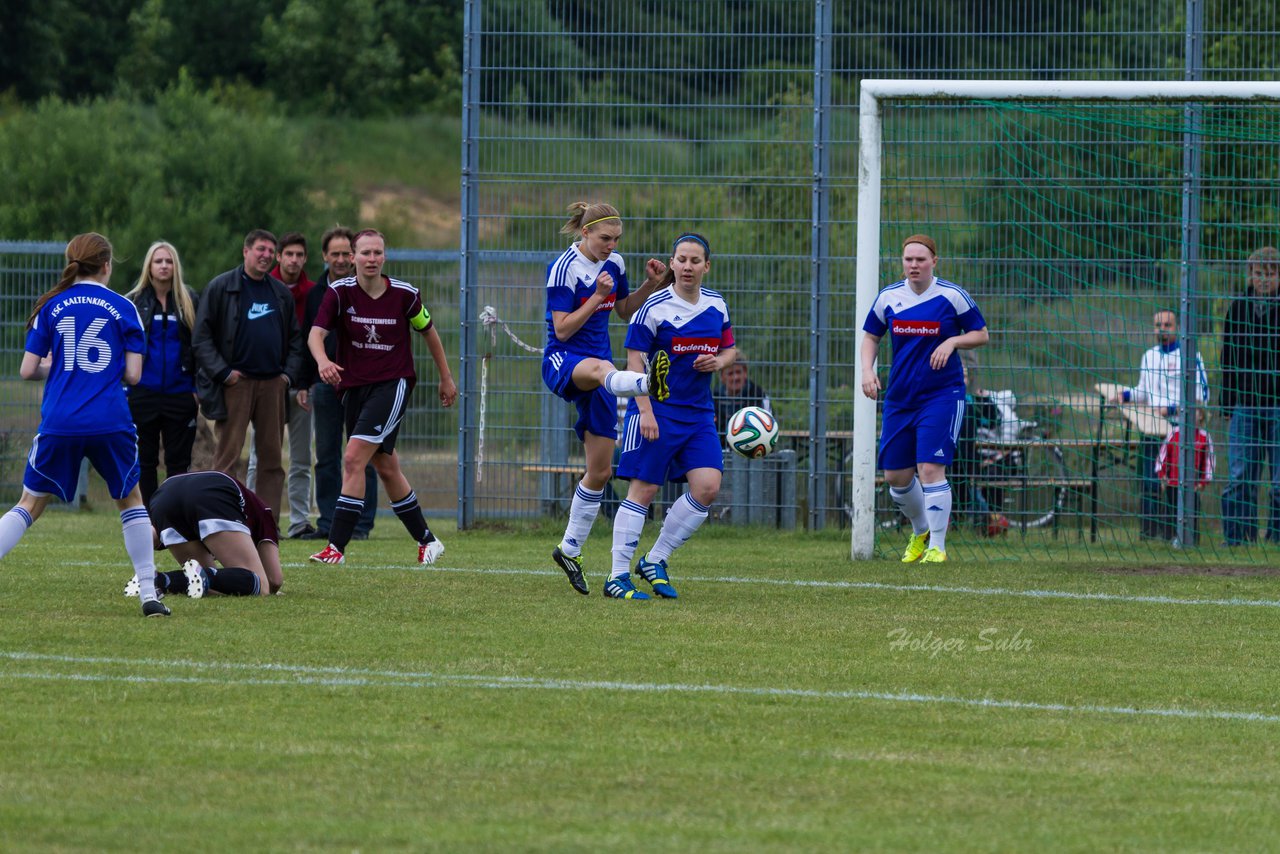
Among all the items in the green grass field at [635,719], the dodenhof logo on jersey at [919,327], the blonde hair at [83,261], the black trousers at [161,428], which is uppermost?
the blonde hair at [83,261]

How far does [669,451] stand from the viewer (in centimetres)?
947

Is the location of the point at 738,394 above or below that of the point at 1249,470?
above

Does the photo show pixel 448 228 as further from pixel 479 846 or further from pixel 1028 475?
pixel 479 846

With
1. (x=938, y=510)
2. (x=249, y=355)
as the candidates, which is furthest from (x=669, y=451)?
(x=249, y=355)

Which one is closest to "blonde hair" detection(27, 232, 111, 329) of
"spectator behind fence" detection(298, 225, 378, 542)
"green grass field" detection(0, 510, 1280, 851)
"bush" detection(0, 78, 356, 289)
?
"green grass field" detection(0, 510, 1280, 851)

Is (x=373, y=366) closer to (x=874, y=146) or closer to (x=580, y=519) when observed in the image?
(x=580, y=519)

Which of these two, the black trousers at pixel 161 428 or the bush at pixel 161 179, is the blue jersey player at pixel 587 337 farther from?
the bush at pixel 161 179

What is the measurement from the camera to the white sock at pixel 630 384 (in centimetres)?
902

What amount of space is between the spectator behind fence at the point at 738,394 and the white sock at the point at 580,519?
4.08 meters

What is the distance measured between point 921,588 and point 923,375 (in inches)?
73.9

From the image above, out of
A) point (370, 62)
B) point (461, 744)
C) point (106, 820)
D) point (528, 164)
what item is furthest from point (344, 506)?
point (370, 62)

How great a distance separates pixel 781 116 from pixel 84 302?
7264 millimetres

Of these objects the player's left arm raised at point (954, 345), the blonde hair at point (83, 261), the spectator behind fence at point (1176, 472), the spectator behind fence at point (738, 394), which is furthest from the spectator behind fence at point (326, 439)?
the spectator behind fence at point (1176, 472)

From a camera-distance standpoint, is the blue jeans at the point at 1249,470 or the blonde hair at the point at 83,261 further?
the blue jeans at the point at 1249,470
